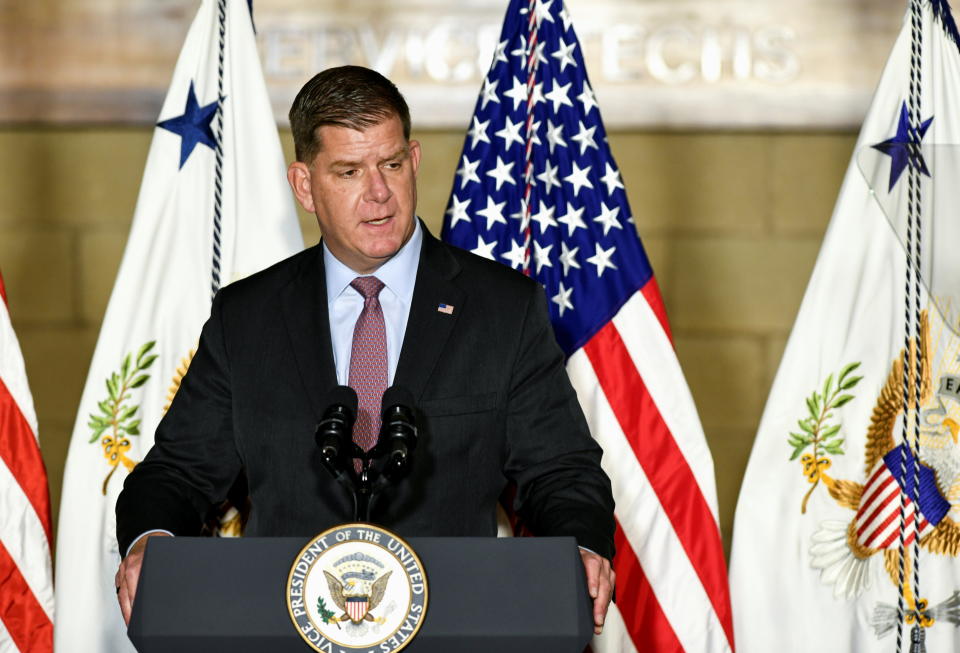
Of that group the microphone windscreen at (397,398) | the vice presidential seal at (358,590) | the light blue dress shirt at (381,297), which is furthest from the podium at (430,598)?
the light blue dress shirt at (381,297)

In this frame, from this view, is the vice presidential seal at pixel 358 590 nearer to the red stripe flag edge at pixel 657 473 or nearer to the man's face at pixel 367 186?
the man's face at pixel 367 186

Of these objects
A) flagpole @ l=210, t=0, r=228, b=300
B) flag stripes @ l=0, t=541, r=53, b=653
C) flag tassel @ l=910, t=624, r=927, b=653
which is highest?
flagpole @ l=210, t=0, r=228, b=300

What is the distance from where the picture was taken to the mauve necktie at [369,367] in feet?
6.44

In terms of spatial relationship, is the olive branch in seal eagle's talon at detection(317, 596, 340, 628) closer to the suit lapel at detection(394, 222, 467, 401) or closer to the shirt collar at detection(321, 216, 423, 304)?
the suit lapel at detection(394, 222, 467, 401)

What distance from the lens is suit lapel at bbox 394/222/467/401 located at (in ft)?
6.43

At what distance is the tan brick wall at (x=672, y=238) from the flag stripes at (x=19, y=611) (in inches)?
44.4

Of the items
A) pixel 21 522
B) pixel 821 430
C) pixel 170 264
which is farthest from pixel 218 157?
pixel 821 430

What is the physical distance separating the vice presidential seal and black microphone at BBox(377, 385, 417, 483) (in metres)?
0.10

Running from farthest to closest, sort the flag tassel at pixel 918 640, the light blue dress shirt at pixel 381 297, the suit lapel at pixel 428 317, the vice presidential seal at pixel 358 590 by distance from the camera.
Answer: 1. the flag tassel at pixel 918 640
2. the light blue dress shirt at pixel 381 297
3. the suit lapel at pixel 428 317
4. the vice presidential seal at pixel 358 590

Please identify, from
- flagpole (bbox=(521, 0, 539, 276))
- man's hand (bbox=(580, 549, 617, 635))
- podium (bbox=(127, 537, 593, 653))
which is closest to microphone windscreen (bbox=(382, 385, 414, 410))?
podium (bbox=(127, 537, 593, 653))

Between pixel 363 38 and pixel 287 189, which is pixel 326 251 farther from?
pixel 363 38

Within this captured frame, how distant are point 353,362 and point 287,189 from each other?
1.15 meters

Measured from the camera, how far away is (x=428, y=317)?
2.03m

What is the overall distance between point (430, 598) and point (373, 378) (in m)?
0.65
